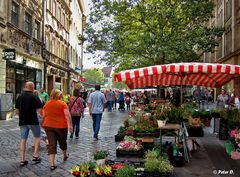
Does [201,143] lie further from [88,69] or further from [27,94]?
[88,69]

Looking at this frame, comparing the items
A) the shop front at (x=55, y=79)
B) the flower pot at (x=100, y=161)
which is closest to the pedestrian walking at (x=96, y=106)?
the flower pot at (x=100, y=161)

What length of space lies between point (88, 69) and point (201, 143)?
116255mm

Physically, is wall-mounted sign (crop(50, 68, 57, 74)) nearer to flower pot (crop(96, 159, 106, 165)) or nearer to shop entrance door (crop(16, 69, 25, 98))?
shop entrance door (crop(16, 69, 25, 98))

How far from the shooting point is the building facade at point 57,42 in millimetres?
27266

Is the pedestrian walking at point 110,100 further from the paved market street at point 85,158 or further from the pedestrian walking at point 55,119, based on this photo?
the pedestrian walking at point 55,119

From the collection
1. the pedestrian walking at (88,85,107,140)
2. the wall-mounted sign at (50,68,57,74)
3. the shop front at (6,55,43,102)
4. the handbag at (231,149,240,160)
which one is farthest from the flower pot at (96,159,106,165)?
the wall-mounted sign at (50,68,57,74)

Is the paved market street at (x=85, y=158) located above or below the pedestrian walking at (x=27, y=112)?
below

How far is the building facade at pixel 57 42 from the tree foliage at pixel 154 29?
3.47 metres

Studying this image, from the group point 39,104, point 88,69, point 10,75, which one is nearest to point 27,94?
point 39,104

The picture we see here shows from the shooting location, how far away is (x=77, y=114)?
35.6 feet

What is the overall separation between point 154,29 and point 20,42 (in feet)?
30.7

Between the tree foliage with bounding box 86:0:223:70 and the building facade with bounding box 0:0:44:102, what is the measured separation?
15.0ft

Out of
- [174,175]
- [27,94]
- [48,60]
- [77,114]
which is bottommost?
[174,175]

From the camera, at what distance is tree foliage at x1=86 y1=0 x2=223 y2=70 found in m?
23.1
